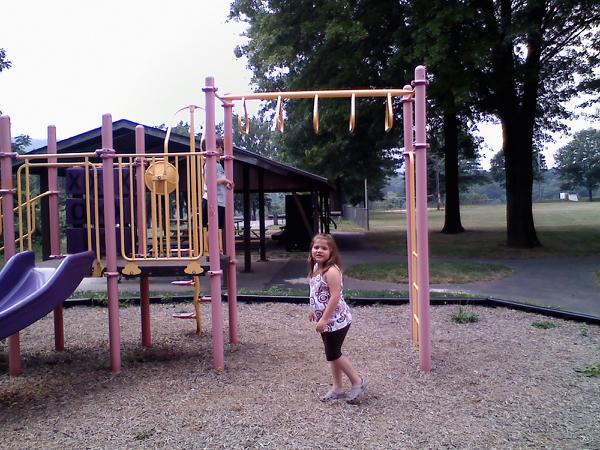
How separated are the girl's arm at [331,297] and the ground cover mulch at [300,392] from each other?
60 cm

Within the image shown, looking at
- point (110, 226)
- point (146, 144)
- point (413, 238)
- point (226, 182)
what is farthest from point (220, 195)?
point (146, 144)

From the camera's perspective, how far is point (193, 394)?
4336 mm

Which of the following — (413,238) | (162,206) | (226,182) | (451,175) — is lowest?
(413,238)

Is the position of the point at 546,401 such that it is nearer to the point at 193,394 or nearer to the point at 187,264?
the point at 193,394

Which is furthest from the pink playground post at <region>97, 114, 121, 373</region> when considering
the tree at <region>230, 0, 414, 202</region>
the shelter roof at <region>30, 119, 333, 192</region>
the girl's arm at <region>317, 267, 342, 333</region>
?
the tree at <region>230, 0, 414, 202</region>

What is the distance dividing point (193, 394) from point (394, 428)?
5.06ft

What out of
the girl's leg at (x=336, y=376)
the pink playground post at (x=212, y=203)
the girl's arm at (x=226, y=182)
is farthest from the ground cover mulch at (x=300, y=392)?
the girl's arm at (x=226, y=182)

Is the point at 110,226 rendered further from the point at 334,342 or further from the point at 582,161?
the point at 582,161

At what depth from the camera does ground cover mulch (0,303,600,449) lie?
356 centimetres

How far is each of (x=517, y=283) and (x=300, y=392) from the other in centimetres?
751

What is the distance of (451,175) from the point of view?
24125 mm

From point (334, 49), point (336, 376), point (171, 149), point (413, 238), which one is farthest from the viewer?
point (334, 49)

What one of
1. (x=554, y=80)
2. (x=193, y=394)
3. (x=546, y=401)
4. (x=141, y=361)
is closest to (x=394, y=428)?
(x=546, y=401)

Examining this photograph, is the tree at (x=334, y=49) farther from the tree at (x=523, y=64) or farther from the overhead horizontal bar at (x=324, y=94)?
the overhead horizontal bar at (x=324, y=94)
